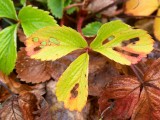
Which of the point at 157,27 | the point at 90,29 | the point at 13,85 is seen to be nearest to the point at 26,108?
the point at 13,85

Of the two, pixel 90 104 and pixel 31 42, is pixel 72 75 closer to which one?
pixel 31 42

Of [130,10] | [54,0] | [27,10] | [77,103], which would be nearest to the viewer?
[77,103]

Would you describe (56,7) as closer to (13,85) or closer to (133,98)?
(13,85)

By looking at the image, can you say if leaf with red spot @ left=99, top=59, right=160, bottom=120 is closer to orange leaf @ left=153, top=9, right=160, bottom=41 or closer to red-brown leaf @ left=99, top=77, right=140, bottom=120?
red-brown leaf @ left=99, top=77, right=140, bottom=120

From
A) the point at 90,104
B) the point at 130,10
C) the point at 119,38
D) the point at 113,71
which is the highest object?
the point at 119,38

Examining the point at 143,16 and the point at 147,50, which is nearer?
the point at 147,50

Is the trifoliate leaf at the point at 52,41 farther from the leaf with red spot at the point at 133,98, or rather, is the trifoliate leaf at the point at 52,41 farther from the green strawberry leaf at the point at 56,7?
the green strawberry leaf at the point at 56,7

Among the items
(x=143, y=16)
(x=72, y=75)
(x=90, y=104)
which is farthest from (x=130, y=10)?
(x=72, y=75)
